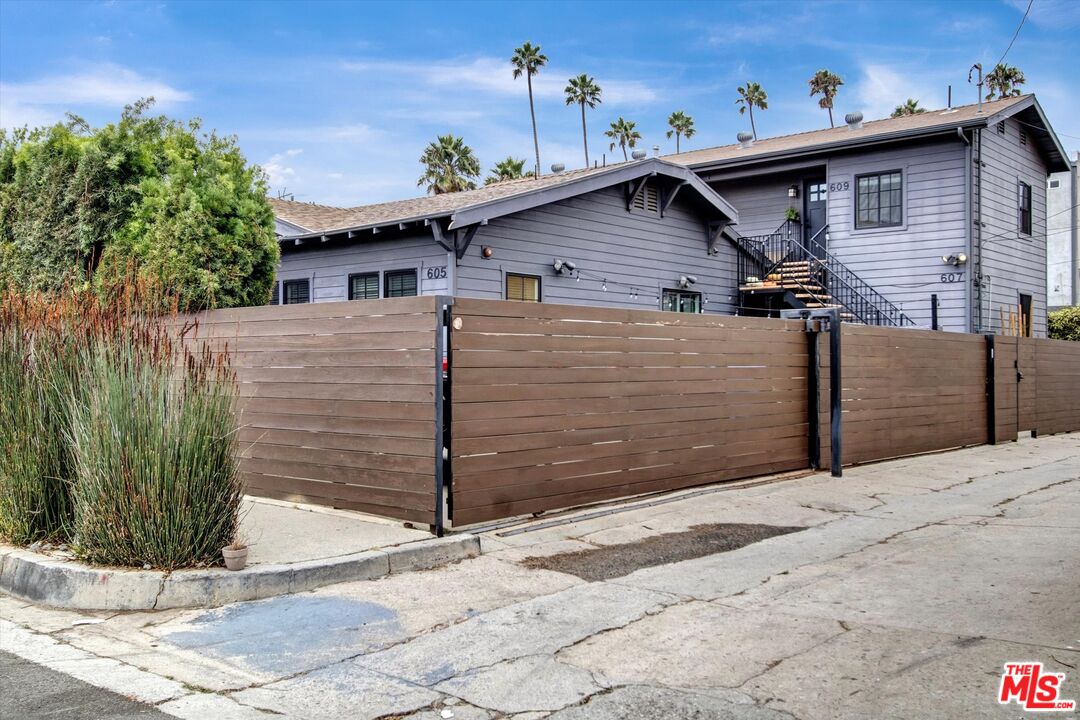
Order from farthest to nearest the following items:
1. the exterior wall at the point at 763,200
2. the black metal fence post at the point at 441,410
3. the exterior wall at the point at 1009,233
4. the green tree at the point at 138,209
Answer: the exterior wall at the point at 763,200 → the exterior wall at the point at 1009,233 → the green tree at the point at 138,209 → the black metal fence post at the point at 441,410

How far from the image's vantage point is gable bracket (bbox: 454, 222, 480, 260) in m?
14.5

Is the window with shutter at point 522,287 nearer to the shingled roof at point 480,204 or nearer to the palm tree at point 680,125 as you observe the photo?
the shingled roof at point 480,204

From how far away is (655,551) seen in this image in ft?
24.2

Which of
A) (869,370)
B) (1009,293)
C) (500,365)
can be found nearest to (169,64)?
(500,365)

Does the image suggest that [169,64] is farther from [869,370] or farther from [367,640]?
[367,640]

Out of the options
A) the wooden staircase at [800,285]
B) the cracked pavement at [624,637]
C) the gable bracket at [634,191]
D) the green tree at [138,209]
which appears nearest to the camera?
the cracked pavement at [624,637]

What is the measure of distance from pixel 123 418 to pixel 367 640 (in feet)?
7.89

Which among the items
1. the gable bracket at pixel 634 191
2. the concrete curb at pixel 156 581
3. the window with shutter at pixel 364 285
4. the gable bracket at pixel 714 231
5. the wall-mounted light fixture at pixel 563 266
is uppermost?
the gable bracket at pixel 634 191

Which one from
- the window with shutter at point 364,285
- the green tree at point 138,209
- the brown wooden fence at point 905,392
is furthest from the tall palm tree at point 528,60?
the green tree at point 138,209

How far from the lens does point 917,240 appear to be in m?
20.4

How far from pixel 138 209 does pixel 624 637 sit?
7.79m

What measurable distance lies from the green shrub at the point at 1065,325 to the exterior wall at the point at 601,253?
61.2 feet

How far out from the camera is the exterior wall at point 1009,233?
2025 cm

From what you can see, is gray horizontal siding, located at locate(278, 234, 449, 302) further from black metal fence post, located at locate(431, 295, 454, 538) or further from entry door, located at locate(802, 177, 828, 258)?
entry door, located at locate(802, 177, 828, 258)
